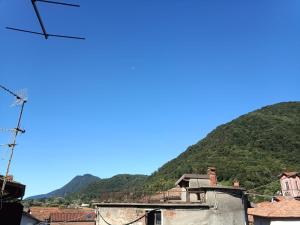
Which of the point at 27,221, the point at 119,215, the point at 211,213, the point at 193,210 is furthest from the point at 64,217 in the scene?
the point at 211,213

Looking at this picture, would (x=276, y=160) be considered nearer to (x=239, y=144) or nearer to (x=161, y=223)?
(x=239, y=144)

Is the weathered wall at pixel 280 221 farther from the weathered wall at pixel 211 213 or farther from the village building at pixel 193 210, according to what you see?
the weathered wall at pixel 211 213

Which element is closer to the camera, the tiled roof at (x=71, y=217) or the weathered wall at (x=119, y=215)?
the weathered wall at (x=119, y=215)

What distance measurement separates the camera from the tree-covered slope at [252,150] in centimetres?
9050

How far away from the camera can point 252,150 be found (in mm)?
112938

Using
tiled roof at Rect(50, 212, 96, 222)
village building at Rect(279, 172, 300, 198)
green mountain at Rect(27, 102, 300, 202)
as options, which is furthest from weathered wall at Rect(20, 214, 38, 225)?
village building at Rect(279, 172, 300, 198)

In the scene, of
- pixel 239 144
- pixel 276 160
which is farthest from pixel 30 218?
pixel 239 144

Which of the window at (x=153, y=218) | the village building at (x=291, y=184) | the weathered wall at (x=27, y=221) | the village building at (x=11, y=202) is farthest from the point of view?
the village building at (x=291, y=184)

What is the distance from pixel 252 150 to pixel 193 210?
305ft

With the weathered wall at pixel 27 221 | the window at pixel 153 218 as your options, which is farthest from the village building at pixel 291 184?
the weathered wall at pixel 27 221

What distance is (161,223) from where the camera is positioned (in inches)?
1029

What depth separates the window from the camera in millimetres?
26656

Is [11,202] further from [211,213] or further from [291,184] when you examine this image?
[291,184]

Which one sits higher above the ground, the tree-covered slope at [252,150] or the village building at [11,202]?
the tree-covered slope at [252,150]
